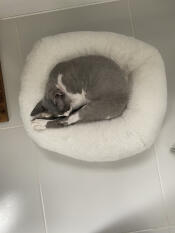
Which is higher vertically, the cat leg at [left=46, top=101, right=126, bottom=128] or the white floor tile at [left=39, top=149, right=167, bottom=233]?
the cat leg at [left=46, top=101, right=126, bottom=128]

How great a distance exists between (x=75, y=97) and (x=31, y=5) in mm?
436

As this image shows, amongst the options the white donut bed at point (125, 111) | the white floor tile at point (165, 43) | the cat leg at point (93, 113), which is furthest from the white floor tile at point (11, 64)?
the white floor tile at point (165, 43)

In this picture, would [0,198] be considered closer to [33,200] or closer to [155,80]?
[33,200]

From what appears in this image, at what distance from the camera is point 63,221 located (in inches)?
60.9

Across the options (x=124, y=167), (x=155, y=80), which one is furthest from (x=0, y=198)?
(x=155, y=80)

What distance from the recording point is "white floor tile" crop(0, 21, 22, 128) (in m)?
1.57

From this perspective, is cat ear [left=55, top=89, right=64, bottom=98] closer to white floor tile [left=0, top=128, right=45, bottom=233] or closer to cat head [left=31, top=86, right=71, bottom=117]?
cat head [left=31, top=86, right=71, bottom=117]

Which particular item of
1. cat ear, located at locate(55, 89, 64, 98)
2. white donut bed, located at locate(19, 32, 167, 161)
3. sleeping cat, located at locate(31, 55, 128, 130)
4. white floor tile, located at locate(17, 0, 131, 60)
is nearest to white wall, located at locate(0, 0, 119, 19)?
white floor tile, located at locate(17, 0, 131, 60)

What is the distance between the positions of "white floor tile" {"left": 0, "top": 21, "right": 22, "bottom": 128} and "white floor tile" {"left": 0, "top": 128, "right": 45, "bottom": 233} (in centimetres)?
9

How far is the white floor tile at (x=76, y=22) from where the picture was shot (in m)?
1.58

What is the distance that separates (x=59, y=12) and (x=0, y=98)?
45 centimetres

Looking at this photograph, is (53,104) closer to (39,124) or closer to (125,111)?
(39,124)

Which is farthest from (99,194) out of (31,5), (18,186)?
(31,5)

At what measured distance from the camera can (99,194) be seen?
61.2 inches
